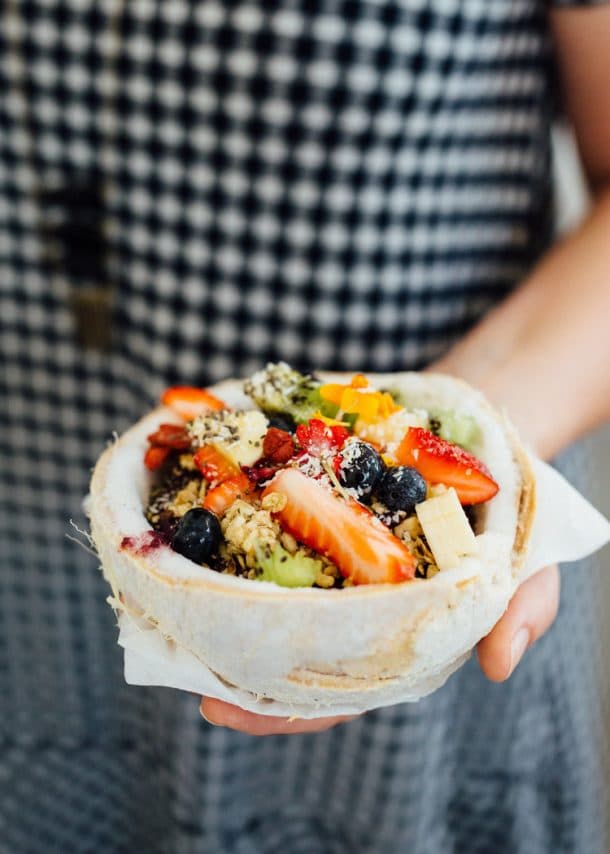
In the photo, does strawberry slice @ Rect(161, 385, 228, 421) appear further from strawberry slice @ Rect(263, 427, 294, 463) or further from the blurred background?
the blurred background

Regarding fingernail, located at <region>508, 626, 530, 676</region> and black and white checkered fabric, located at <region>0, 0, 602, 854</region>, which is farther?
black and white checkered fabric, located at <region>0, 0, 602, 854</region>

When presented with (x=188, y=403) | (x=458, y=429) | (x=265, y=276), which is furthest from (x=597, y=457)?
(x=188, y=403)

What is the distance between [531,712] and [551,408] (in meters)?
0.55

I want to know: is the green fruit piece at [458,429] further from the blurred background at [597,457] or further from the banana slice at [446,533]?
the blurred background at [597,457]

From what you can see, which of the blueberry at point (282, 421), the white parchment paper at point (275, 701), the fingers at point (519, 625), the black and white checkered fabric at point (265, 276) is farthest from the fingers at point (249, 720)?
the black and white checkered fabric at point (265, 276)

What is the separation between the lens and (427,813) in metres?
1.19

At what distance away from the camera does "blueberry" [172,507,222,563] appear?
2.06ft

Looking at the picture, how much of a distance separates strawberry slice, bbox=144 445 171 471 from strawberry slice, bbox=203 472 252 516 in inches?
4.2

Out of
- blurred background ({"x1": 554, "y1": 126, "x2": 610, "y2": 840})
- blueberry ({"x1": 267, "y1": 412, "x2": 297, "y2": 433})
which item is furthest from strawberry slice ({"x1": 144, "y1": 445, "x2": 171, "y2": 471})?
blurred background ({"x1": 554, "y1": 126, "x2": 610, "y2": 840})

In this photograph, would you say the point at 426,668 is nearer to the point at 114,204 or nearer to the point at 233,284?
the point at 233,284

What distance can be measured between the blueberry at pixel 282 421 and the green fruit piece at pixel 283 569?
145mm

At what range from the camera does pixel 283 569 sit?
0.61m

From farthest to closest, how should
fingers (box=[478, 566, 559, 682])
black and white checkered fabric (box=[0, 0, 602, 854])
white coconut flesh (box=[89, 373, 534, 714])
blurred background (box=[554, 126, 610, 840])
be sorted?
blurred background (box=[554, 126, 610, 840]), black and white checkered fabric (box=[0, 0, 602, 854]), fingers (box=[478, 566, 559, 682]), white coconut flesh (box=[89, 373, 534, 714])

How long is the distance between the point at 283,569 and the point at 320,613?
4 cm
